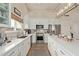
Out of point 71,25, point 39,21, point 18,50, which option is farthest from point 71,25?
point 18,50

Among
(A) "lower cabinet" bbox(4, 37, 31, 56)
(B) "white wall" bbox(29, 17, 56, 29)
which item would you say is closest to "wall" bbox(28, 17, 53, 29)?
(B) "white wall" bbox(29, 17, 56, 29)

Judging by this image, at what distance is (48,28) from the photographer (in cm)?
1016

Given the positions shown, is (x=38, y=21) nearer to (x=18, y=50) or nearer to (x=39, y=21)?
(x=39, y=21)

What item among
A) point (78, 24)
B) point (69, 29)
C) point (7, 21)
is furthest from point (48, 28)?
point (7, 21)

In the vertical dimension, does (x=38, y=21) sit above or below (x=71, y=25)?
above

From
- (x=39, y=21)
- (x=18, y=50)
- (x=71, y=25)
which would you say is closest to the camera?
(x=18, y=50)

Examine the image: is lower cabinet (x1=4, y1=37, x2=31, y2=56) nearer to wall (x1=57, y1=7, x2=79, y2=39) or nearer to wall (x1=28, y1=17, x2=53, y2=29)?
wall (x1=57, y1=7, x2=79, y2=39)

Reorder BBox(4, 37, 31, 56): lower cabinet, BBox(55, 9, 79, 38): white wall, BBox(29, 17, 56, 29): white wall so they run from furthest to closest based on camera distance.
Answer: BBox(29, 17, 56, 29): white wall → BBox(55, 9, 79, 38): white wall → BBox(4, 37, 31, 56): lower cabinet

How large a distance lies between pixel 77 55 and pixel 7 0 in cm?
209

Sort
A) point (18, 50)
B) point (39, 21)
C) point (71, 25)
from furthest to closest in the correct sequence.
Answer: point (39, 21), point (71, 25), point (18, 50)

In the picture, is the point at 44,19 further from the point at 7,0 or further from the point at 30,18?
the point at 7,0

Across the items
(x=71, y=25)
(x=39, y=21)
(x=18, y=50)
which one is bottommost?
(x=18, y=50)

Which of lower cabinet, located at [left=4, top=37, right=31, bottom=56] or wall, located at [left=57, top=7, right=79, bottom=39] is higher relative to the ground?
wall, located at [left=57, top=7, right=79, bottom=39]

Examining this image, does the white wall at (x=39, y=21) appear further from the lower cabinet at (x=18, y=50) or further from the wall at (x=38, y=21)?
the lower cabinet at (x=18, y=50)
